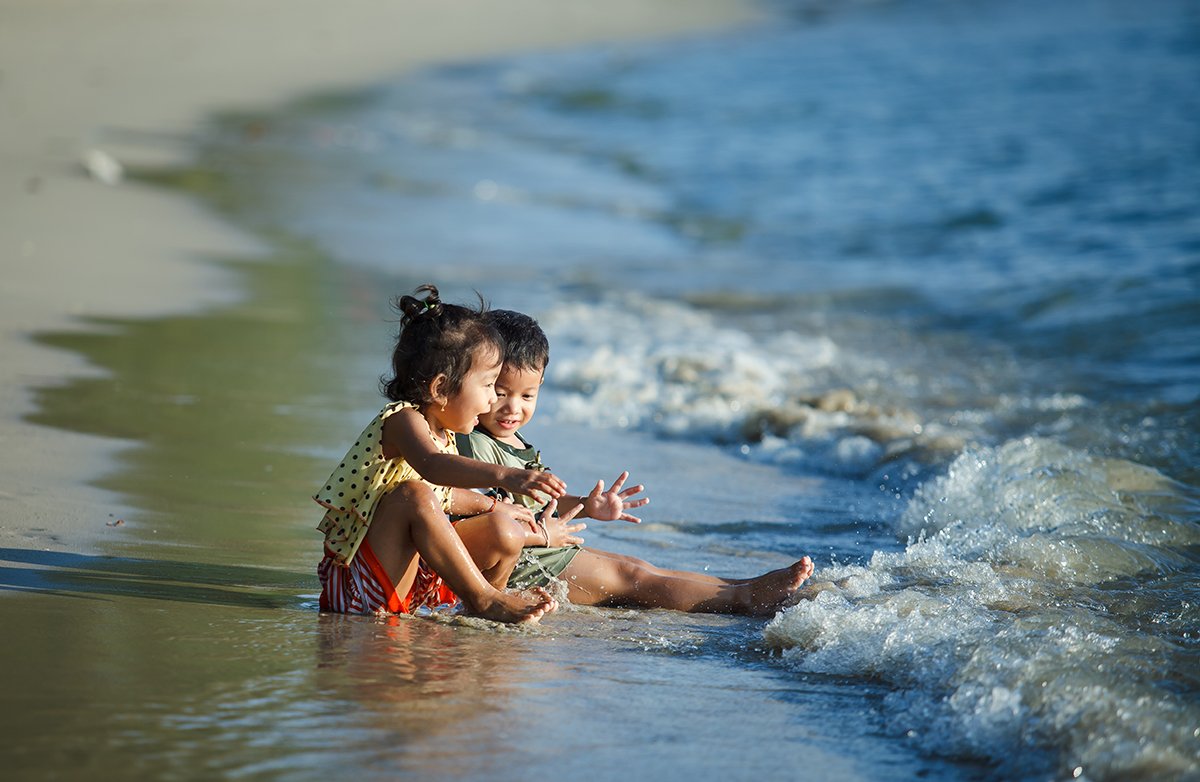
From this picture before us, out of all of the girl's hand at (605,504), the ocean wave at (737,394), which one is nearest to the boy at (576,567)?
the girl's hand at (605,504)

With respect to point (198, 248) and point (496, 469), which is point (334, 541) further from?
point (198, 248)

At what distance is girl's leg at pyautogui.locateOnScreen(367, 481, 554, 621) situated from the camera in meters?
3.92

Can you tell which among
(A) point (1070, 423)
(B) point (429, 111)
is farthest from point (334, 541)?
(B) point (429, 111)

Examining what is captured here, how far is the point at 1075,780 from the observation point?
289 centimetres

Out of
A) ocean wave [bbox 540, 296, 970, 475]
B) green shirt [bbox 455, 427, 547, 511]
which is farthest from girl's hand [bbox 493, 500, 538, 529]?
ocean wave [bbox 540, 296, 970, 475]

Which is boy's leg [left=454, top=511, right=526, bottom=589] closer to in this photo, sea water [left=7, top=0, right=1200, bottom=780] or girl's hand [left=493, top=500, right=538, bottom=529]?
girl's hand [left=493, top=500, right=538, bottom=529]

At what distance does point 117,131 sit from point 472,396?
12260 mm

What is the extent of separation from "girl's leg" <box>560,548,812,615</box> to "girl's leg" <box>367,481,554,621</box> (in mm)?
393

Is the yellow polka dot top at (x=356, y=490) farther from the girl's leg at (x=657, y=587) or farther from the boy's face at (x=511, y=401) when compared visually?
the girl's leg at (x=657, y=587)

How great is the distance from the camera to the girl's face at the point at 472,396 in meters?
4.07

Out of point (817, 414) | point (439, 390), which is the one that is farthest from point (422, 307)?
point (817, 414)

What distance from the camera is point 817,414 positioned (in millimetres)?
6844

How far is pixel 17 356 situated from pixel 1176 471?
5.10 metres

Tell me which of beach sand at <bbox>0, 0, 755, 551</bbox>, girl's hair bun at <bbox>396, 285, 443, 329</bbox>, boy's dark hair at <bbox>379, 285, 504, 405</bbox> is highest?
beach sand at <bbox>0, 0, 755, 551</bbox>
